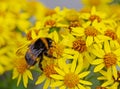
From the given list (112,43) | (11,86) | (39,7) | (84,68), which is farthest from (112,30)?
(39,7)

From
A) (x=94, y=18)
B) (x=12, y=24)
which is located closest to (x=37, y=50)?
(x=94, y=18)

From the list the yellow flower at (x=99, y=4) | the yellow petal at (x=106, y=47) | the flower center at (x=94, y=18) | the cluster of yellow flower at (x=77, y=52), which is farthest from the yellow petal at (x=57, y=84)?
the yellow flower at (x=99, y=4)

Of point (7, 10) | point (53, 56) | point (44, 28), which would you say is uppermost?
point (7, 10)

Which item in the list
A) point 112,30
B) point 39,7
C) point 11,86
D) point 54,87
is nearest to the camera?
point 54,87

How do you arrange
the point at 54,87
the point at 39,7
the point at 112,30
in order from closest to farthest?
the point at 54,87
the point at 112,30
the point at 39,7

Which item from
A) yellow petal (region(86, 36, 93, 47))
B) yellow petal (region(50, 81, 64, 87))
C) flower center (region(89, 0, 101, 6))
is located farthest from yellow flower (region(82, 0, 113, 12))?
yellow petal (region(50, 81, 64, 87))

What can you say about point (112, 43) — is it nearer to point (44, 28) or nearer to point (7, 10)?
point (44, 28)

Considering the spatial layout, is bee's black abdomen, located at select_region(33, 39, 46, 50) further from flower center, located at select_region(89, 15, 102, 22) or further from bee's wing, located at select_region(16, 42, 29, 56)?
flower center, located at select_region(89, 15, 102, 22)
